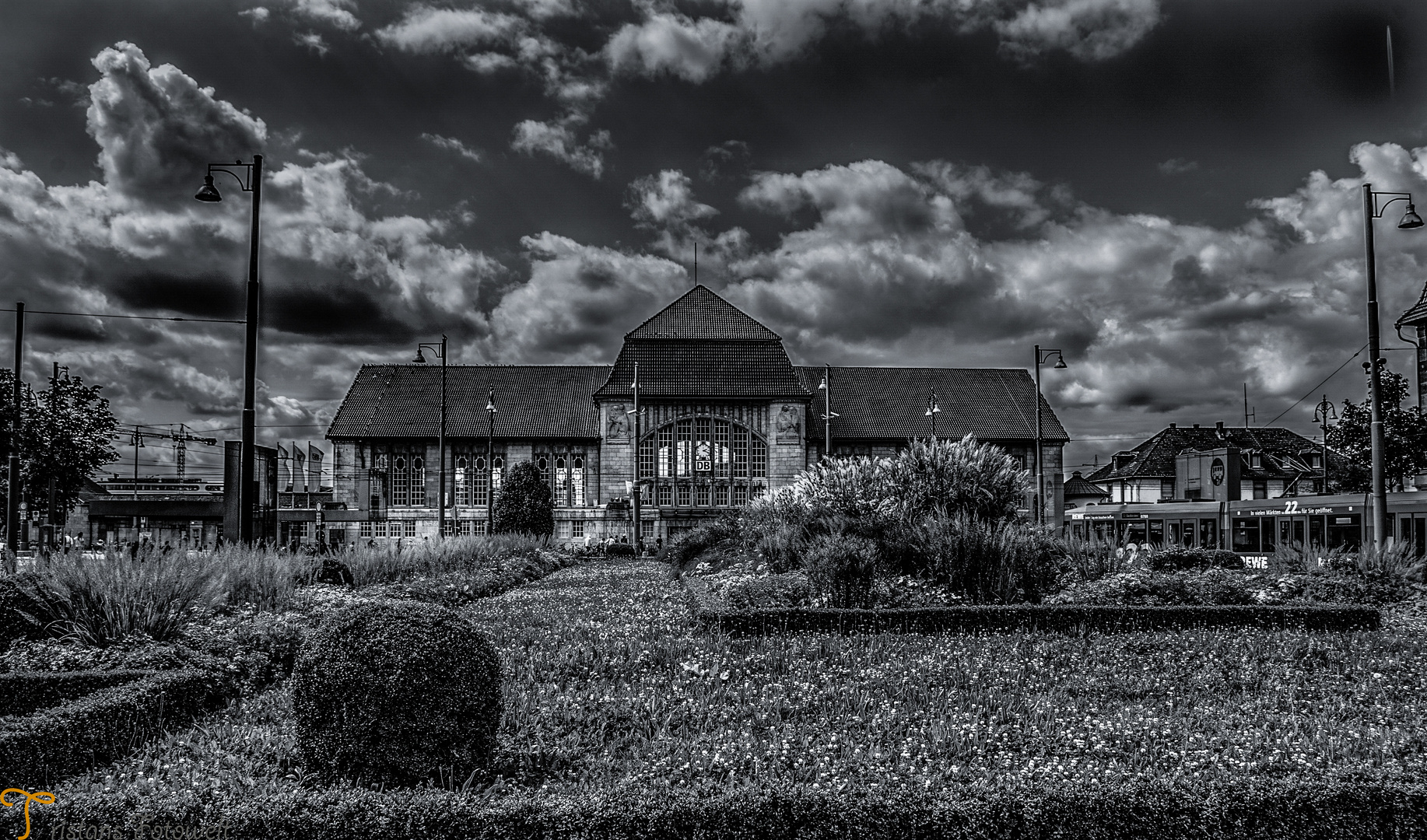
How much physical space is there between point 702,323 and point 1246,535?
37018 mm

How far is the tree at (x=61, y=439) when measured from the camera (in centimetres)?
3462

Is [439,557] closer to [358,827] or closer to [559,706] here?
[559,706]

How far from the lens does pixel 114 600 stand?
10391 millimetres

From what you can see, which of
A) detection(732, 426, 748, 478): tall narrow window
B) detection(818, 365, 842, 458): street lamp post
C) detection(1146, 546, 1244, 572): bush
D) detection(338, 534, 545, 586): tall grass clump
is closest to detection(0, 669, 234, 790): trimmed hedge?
detection(338, 534, 545, 586): tall grass clump

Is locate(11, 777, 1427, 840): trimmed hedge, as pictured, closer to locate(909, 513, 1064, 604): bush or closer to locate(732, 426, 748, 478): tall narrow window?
locate(909, 513, 1064, 604): bush

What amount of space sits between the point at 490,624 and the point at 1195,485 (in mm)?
47101

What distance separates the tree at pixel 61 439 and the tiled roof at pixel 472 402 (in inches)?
1043

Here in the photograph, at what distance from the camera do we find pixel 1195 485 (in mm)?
52469

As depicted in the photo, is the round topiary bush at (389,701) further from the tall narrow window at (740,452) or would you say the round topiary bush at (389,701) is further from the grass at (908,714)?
the tall narrow window at (740,452)

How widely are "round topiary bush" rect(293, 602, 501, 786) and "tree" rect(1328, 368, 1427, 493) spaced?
131 feet

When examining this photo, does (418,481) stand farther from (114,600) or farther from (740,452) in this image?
(114,600)

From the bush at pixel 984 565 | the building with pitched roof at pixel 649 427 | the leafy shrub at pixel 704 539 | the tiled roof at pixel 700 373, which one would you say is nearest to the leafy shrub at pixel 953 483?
the bush at pixel 984 565

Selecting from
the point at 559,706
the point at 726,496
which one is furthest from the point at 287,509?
the point at 559,706

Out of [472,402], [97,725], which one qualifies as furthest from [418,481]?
[97,725]
